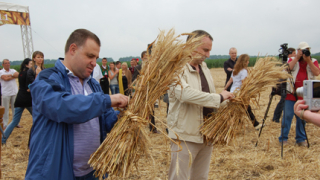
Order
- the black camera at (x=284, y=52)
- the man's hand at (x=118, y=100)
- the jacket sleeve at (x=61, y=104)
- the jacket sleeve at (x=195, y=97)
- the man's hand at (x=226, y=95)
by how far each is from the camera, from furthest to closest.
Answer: the black camera at (x=284, y=52) → the man's hand at (x=226, y=95) → the jacket sleeve at (x=195, y=97) → the man's hand at (x=118, y=100) → the jacket sleeve at (x=61, y=104)

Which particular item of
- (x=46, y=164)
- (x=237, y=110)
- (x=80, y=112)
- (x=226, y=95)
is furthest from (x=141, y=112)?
(x=237, y=110)

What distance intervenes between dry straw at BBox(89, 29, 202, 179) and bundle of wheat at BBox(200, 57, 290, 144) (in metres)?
0.70

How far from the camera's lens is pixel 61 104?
1.13m

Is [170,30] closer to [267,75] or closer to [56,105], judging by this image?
[56,105]

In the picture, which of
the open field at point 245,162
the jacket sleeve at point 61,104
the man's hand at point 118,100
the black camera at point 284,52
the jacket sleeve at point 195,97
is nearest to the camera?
the jacket sleeve at point 61,104

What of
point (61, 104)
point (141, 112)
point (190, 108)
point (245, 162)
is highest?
point (61, 104)

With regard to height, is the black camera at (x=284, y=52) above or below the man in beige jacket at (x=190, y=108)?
above

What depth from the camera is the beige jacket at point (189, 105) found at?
1861 mm

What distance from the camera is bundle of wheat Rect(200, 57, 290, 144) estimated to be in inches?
78.7

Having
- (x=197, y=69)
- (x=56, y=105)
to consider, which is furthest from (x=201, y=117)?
(x=56, y=105)

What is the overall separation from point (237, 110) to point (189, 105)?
0.48 m

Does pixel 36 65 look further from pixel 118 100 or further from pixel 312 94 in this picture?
pixel 312 94

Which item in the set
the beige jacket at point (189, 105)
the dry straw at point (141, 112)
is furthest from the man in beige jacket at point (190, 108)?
the dry straw at point (141, 112)

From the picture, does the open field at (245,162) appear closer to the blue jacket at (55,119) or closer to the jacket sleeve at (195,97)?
the jacket sleeve at (195,97)
